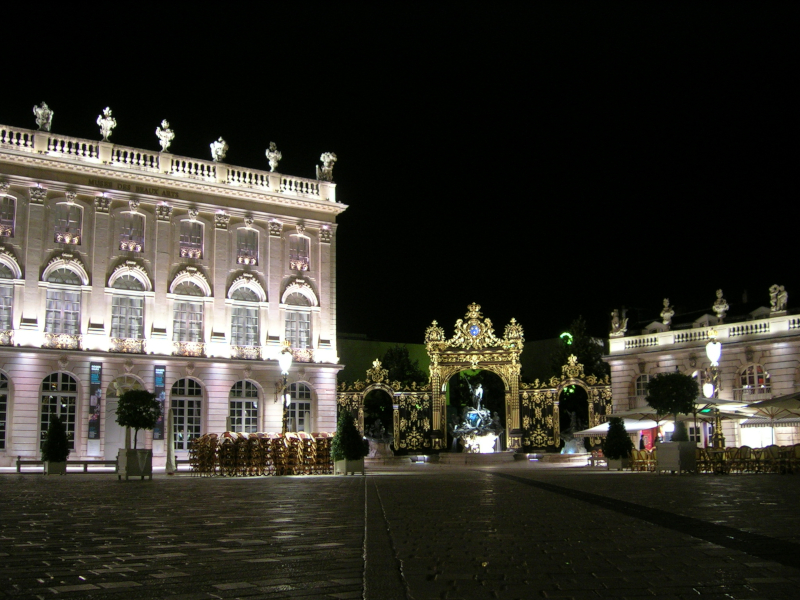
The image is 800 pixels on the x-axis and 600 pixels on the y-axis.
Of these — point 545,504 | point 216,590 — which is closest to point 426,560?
point 216,590

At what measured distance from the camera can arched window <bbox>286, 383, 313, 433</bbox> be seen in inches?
1646

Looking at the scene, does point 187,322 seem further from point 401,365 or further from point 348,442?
point 401,365

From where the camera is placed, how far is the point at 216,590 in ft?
16.6

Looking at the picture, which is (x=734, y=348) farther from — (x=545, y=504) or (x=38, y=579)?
(x=38, y=579)

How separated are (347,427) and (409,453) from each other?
12990 millimetres

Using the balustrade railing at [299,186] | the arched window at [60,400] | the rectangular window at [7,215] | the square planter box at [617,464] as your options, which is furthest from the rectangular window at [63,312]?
the square planter box at [617,464]

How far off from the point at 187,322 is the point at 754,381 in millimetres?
24245

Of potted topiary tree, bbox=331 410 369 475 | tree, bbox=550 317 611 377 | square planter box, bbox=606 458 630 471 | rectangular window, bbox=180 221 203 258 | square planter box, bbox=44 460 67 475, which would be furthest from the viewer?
tree, bbox=550 317 611 377

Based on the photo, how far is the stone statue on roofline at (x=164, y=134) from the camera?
3997cm

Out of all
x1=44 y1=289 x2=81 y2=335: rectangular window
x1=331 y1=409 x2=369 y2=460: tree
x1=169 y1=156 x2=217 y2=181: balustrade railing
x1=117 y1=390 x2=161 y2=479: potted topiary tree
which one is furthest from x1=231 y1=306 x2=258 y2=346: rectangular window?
x1=117 y1=390 x2=161 y2=479: potted topiary tree

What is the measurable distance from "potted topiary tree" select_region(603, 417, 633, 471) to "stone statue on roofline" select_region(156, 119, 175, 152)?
2258 centimetres

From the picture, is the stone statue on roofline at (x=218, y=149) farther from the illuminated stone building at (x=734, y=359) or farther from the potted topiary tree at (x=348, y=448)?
the illuminated stone building at (x=734, y=359)

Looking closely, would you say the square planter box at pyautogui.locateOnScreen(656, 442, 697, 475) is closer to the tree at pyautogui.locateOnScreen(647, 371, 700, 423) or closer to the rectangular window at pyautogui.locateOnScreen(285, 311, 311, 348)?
the tree at pyautogui.locateOnScreen(647, 371, 700, 423)

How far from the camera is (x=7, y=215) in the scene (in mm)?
36469
